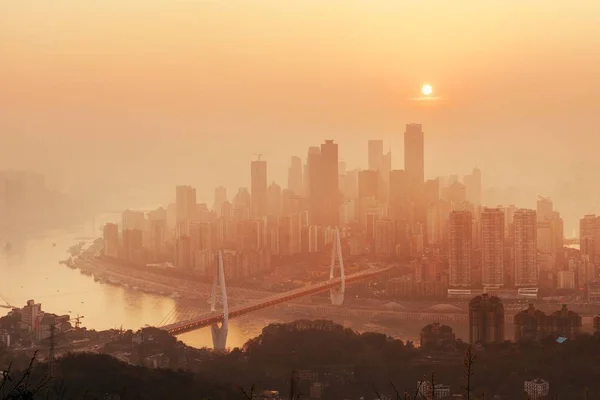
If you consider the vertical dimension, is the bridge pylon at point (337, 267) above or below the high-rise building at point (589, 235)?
below

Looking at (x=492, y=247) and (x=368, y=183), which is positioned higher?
(x=368, y=183)

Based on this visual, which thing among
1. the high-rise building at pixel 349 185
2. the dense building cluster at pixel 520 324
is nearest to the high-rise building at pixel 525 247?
the dense building cluster at pixel 520 324

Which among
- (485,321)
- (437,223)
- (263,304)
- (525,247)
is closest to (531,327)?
(485,321)

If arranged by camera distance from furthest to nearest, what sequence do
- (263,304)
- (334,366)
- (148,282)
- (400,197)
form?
1. (400,197)
2. (148,282)
3. (263,304)
4. (334,366)

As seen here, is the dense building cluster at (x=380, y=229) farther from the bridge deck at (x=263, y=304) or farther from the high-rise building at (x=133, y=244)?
the bridge deck at (x=263, y=304)

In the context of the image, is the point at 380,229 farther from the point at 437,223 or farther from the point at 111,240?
the point at 111,240

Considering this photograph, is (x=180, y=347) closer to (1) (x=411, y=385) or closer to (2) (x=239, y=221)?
(1) (x=411, y=385)
